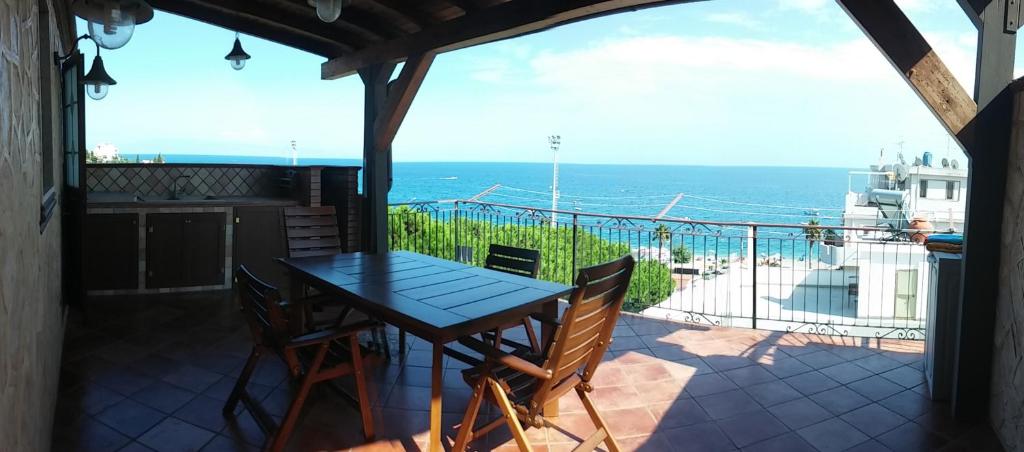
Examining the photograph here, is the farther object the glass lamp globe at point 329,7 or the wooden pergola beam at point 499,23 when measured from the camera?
the wooden pergola beam at point 499,23

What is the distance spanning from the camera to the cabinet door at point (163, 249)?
479 centimetres

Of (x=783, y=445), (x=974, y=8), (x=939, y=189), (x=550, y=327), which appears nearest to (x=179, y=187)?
(x=550, y=327)

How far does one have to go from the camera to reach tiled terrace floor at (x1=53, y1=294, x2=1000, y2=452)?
7.93 feet

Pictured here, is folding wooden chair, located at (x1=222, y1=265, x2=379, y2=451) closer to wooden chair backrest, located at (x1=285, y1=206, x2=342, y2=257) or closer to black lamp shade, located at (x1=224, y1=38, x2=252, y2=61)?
wooden chair backrest, located at (x1=285, y1=206, x2=342, y2=257)

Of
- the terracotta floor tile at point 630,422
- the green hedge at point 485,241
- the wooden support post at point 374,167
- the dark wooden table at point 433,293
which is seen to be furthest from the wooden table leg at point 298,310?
the green hedge at point 485,241

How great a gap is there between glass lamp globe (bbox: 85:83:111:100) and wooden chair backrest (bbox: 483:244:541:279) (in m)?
3.10

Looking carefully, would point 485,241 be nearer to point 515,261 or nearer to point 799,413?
point 515,261

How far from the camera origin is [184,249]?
4.93 metres

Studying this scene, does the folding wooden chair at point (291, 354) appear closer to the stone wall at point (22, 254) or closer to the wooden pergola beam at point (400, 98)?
the stone wall at point (22, 254)

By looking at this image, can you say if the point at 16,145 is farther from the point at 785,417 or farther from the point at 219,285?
the point at 219,285

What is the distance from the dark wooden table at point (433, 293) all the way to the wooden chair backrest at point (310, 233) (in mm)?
592

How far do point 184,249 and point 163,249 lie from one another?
15 cm

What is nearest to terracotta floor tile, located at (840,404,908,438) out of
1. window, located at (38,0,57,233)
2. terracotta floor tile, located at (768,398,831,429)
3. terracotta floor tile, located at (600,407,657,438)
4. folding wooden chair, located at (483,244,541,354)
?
terracotta floor tile, located at (768,398,831,429)

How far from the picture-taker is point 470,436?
2.16m
